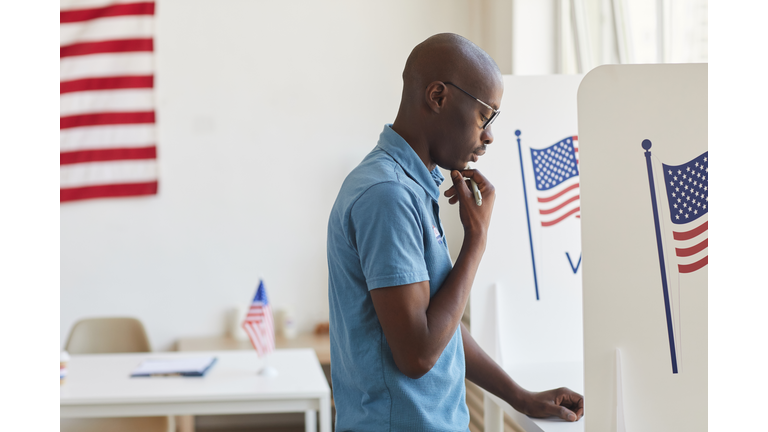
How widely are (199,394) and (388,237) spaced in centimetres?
157

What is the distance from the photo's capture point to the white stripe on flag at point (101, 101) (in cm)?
370

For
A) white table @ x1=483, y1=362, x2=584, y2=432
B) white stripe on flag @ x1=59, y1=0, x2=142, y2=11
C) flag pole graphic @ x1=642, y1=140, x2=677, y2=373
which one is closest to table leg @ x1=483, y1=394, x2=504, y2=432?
white table @ x1=483, y1=362, x2=584, y2=432

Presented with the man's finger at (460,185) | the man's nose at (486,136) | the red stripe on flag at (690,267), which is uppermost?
the man's nose at (486,136)

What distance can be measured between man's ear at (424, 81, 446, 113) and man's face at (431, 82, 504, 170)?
0.01 meters

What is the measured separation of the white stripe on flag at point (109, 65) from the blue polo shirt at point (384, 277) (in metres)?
3.13

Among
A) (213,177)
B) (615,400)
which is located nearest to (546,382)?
(615,400)

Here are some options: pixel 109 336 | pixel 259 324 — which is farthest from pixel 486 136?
pixel 109 336

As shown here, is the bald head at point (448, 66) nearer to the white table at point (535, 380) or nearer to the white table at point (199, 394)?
the white table at point (535, 380)

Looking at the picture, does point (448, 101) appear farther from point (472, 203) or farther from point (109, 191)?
point (109, 191)

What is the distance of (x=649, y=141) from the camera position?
1.17 m

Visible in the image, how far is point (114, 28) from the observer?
146 inches

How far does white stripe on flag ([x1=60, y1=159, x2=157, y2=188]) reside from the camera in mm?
3686

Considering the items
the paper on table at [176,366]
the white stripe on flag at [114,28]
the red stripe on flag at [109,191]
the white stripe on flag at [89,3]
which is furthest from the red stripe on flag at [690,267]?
the white stripe on flag at [89,3]
